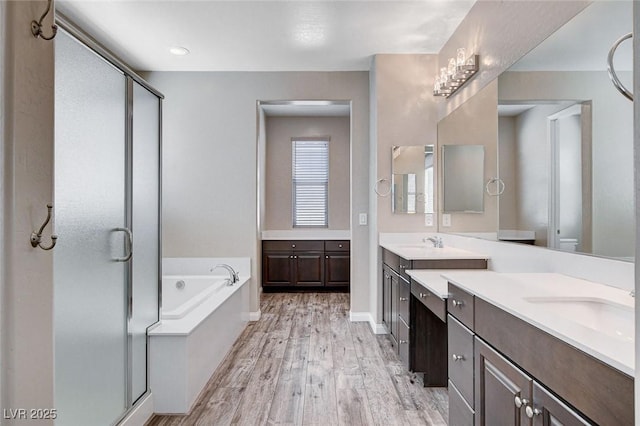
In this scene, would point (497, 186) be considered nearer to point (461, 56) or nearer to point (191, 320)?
point (461, 56)

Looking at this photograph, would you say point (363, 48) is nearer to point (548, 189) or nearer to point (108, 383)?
point (548, 189)

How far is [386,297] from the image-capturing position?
127 inches

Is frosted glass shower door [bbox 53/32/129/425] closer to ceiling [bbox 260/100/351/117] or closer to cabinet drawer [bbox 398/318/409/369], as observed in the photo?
cabinet drawer [bbox 398/318/409/369]

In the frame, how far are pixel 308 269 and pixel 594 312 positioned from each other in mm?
4176

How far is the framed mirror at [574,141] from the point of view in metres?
1.36

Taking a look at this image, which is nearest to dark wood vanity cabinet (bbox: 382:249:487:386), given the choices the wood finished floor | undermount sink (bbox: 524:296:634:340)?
the wood finished floor

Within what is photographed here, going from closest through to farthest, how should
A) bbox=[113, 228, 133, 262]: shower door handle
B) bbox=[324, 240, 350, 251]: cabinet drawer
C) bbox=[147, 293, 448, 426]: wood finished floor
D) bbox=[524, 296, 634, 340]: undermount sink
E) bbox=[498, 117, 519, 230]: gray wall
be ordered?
bbox=[524, 296, 634, 340]: undermount sink < bbox=[113, 228, 133, 262]: shower door handle < bbox=[147, 293, 448, 426]: wood finished floor < bbox=[498, 117, 519, 230]: gray wall < bbox=[324, 240, 350, 251]: cabinet drawer

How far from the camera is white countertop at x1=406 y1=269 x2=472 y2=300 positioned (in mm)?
1817

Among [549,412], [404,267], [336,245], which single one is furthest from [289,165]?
[549,412]

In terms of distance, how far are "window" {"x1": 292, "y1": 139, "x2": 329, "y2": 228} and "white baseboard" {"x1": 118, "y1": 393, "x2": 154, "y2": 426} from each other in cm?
383

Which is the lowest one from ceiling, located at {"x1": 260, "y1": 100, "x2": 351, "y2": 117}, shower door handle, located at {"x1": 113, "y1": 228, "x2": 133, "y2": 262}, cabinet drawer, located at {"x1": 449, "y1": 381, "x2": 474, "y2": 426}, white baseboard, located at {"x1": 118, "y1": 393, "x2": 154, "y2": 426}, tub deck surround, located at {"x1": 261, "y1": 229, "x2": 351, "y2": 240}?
white baseboard, located at {"x1": 118, "y1": 393, "x2": 154, "y2": 426}

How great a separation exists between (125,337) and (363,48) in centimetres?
300

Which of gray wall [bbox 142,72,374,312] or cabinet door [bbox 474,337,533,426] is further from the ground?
gray wall [bbox 142,72,374,312]

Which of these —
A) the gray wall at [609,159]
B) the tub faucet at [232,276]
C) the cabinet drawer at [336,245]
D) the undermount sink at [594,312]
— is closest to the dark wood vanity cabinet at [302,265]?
the cabinet drawer at [336,245]
